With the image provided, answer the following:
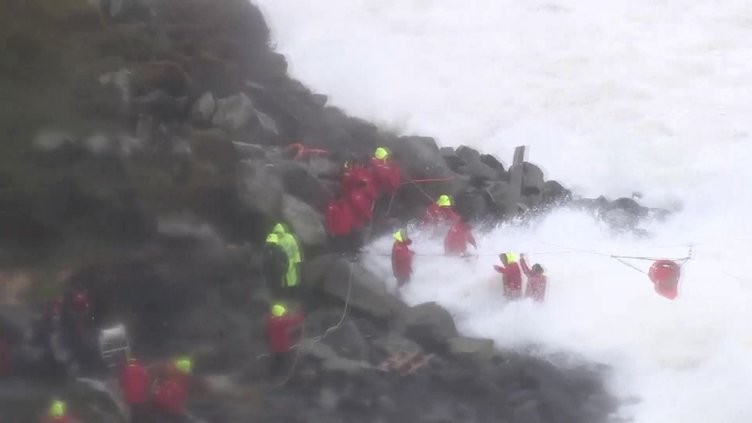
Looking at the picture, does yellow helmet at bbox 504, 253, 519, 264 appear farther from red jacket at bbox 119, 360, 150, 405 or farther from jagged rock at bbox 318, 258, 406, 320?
red jacket at bbox 119, 360, 150, 405

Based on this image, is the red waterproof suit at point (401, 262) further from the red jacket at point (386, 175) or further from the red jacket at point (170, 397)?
the red jacket at point (170, 397)

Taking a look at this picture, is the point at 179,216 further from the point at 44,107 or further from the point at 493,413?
the point at 493,413

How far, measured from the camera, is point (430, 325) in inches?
92.4

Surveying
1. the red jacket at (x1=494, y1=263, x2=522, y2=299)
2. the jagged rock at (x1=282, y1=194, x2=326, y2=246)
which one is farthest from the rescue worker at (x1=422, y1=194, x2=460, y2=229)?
the jagged rock at (x1=282, y1=194, x2=326, y2=246)

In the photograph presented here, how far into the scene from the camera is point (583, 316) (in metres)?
2.42

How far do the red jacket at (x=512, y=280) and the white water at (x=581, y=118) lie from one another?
0.05 metres

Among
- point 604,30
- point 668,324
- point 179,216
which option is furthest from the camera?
point 604,30

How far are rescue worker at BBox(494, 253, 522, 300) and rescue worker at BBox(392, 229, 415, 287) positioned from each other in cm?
28

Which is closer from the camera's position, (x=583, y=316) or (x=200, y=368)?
(x=200, y=368)

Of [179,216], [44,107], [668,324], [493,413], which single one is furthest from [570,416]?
[44,107]

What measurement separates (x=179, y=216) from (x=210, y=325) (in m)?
0.30

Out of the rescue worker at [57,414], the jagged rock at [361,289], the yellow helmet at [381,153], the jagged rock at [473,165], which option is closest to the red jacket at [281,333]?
the jagged rock at [361,289]

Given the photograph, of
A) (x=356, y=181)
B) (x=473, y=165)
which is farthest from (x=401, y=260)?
(x=473, y=165)

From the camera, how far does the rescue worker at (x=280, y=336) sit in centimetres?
215
